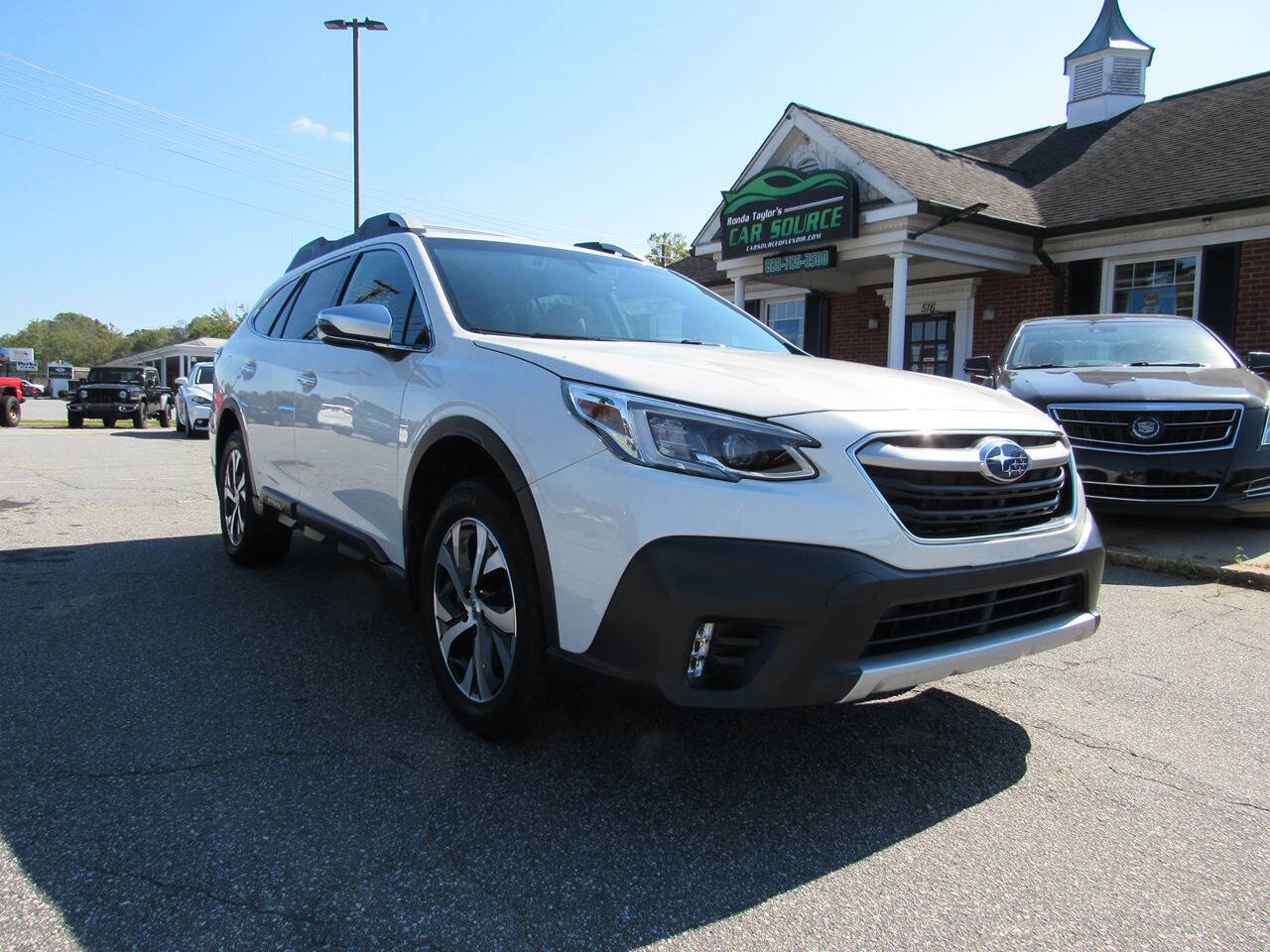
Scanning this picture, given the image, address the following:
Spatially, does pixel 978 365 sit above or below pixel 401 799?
above

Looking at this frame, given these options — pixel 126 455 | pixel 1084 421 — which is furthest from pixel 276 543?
pixel 126 455

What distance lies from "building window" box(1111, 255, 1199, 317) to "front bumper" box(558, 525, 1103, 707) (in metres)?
11.6

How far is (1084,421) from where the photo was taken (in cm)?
632

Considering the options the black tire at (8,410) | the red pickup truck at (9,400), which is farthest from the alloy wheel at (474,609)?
the black tire at (8,410)

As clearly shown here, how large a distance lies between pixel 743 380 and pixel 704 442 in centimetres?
39

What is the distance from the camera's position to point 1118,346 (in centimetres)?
754

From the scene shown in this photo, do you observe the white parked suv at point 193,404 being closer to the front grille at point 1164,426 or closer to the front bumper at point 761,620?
the front grille at point 1164,426

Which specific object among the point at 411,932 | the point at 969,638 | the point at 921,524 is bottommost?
the point at 411,932

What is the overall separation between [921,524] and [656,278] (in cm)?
222

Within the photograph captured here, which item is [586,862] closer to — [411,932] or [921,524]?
[411,932]

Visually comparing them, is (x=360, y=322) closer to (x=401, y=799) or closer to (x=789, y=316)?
(x=401, y=799)

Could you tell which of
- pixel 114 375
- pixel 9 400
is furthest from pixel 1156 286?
pixel 9 400

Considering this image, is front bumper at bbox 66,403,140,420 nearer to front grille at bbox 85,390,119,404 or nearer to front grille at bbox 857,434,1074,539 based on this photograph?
front grille at bbox 85,390,119,404

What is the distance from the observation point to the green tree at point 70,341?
13788cm
